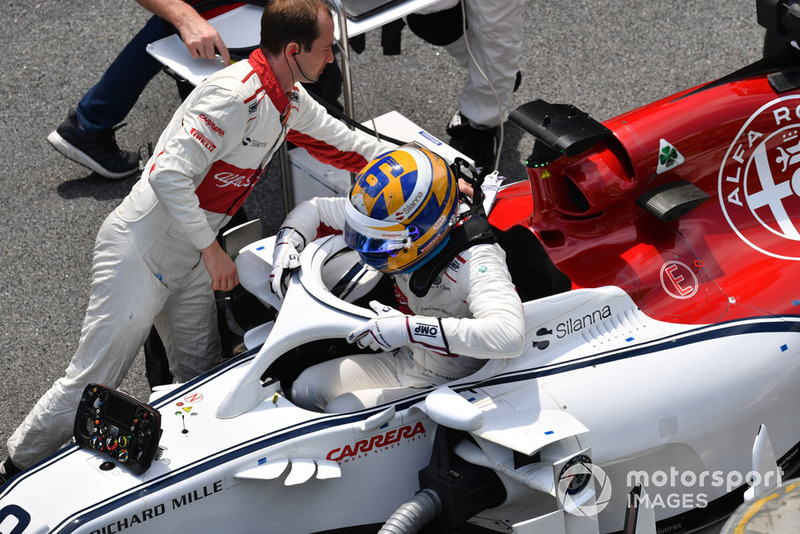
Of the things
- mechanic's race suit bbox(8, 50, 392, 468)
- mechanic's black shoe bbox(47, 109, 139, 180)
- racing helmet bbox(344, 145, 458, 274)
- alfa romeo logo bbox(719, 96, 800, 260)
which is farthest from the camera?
mechanic's black shoe bbox(47, 109, 139, 180)

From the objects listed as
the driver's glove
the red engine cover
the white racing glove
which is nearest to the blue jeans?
the driver's glove

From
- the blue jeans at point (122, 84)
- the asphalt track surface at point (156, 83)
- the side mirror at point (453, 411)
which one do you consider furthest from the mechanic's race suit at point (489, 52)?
the side mirror at point (453, 411)

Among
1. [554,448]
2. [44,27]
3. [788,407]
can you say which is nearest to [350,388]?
[554,448]

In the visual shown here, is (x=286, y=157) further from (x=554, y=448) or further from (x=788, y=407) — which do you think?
(x=788, y=407)

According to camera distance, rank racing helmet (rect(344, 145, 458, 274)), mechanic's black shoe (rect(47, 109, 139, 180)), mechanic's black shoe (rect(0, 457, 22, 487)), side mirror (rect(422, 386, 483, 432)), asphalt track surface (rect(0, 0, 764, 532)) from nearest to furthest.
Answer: side mirror (rect(422, 386, 483, 432)) < racing helmet (rect(344, 145, 458, 274)) < mechanic's black shoe (rect(0, 457, 22, 487)) < asphalt track surface (rect(0, 0, 764, 532)) < mechanic's black shoe (rect(47, 109, 139, 180))

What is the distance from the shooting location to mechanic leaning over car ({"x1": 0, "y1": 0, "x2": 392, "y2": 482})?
344 cm

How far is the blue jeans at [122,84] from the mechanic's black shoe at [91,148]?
0.06m

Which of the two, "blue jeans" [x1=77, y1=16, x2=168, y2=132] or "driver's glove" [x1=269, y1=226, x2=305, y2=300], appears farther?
"blue jeans" [x1=77, y1=16, x2=168, y2=132]

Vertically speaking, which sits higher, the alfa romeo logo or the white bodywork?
the alfa romeo logo

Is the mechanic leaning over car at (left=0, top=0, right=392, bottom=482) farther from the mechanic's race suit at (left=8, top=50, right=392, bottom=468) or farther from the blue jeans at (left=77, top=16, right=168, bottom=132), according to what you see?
the blue jeans at (left=77, top=16, right=168, bottom=132)

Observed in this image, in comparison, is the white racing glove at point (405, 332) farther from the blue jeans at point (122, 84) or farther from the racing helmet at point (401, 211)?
the blue jeans at point (122, 84)

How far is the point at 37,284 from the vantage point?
484 cm

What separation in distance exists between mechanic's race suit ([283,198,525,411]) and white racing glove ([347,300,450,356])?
0.04m

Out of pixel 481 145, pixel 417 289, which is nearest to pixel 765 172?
pixel 417 289
